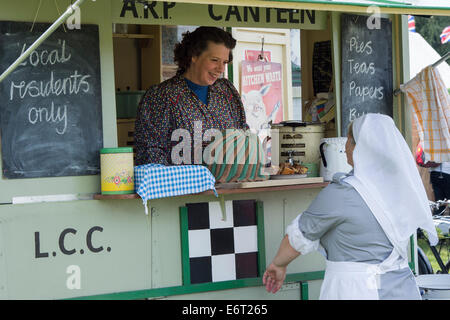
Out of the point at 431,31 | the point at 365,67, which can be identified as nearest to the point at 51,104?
the point at 365,67

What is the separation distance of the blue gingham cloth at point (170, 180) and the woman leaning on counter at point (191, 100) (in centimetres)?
32

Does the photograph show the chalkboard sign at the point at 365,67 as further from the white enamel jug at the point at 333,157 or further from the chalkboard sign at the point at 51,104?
the chalkboard sign at the point at 51,104

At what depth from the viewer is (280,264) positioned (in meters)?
3.51

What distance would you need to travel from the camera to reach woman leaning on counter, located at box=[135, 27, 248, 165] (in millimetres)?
4258

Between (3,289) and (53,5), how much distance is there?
5.22 feet

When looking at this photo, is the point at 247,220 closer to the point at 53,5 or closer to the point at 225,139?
the point at 225,139

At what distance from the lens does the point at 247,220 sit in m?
4.25

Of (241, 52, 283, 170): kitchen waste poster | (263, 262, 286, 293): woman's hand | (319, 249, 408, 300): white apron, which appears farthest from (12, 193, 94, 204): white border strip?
(241, 52, 283, 170): kitchen waste poster

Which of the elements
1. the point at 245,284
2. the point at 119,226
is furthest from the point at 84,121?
the point at 245,284

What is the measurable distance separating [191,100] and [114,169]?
2.95ft

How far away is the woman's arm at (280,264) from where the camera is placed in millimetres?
3395

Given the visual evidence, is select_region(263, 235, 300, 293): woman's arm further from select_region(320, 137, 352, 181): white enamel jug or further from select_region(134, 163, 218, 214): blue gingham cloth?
select_region(320, 137, 352, 181): white enamel jug

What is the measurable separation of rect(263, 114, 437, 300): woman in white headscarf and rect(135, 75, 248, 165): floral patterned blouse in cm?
129

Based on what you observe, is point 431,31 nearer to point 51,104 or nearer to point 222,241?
point 222,241
